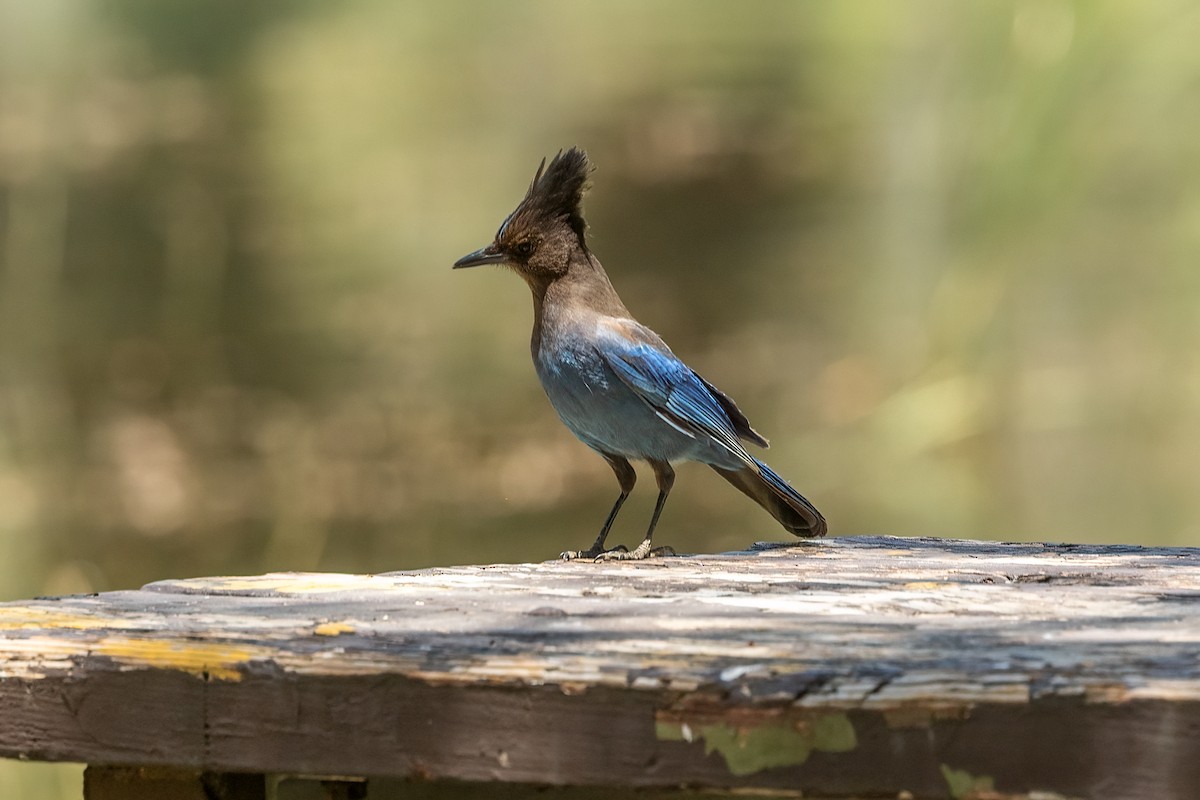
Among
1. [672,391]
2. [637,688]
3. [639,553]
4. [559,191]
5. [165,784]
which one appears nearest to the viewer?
[637,688]


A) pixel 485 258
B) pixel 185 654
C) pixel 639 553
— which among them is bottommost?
pixel 185 654

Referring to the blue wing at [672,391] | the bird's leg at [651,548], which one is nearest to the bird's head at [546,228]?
the blue wing at [672,391]

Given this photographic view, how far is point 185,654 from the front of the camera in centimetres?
173

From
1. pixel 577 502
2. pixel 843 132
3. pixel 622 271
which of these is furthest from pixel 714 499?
pixel 843 132

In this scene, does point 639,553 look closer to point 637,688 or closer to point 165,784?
point 165,784

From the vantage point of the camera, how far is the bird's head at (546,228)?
3.62 m

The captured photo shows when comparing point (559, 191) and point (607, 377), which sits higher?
point (559, 191)

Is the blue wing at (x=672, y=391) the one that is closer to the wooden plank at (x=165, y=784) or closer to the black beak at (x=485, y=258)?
the black beak at (x=485, y=258)

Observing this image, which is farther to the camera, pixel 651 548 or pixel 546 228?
pixel 546 228

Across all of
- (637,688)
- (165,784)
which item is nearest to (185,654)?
(165,784)

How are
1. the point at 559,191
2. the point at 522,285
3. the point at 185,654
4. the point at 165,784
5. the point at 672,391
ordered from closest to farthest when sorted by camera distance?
the point at 185,654 < the point at 165,784 < the point at 672,391 < the point at 559,191 < the point at 522,285

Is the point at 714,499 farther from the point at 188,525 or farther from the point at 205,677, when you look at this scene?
the point at 205,677

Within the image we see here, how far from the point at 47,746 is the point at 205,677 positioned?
0.82 feet

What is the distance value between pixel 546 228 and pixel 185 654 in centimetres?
207
